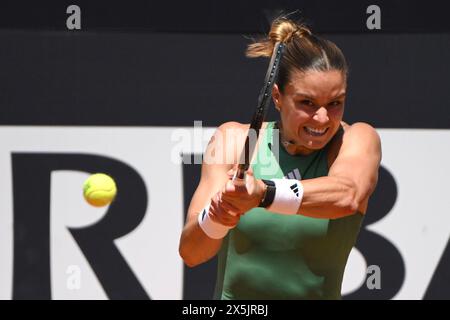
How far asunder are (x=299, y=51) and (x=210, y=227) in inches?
21.5

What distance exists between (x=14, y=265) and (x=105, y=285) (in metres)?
0.43

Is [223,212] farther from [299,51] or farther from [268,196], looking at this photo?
[299,51]

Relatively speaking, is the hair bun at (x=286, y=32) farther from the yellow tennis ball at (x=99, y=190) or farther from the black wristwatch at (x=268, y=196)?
the yellow tennis ball at (x=99, y=190)

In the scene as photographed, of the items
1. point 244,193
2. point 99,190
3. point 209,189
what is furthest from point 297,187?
point 99,190

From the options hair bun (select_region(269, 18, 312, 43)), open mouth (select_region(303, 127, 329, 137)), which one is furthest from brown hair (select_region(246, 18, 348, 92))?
open mouth (select_region(303, 127, 329, 137))

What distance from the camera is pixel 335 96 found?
2713 mm

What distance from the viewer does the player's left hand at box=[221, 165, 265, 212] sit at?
2.54 meters

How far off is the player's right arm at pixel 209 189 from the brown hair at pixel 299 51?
217 mm

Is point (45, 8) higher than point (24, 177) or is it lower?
higher

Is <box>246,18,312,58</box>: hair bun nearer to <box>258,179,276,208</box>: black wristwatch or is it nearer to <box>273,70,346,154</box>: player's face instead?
<box>273,70,346,154</box>: player's face

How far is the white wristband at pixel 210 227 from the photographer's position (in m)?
2.66

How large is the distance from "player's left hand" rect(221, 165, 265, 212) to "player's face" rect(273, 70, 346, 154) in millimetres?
254
